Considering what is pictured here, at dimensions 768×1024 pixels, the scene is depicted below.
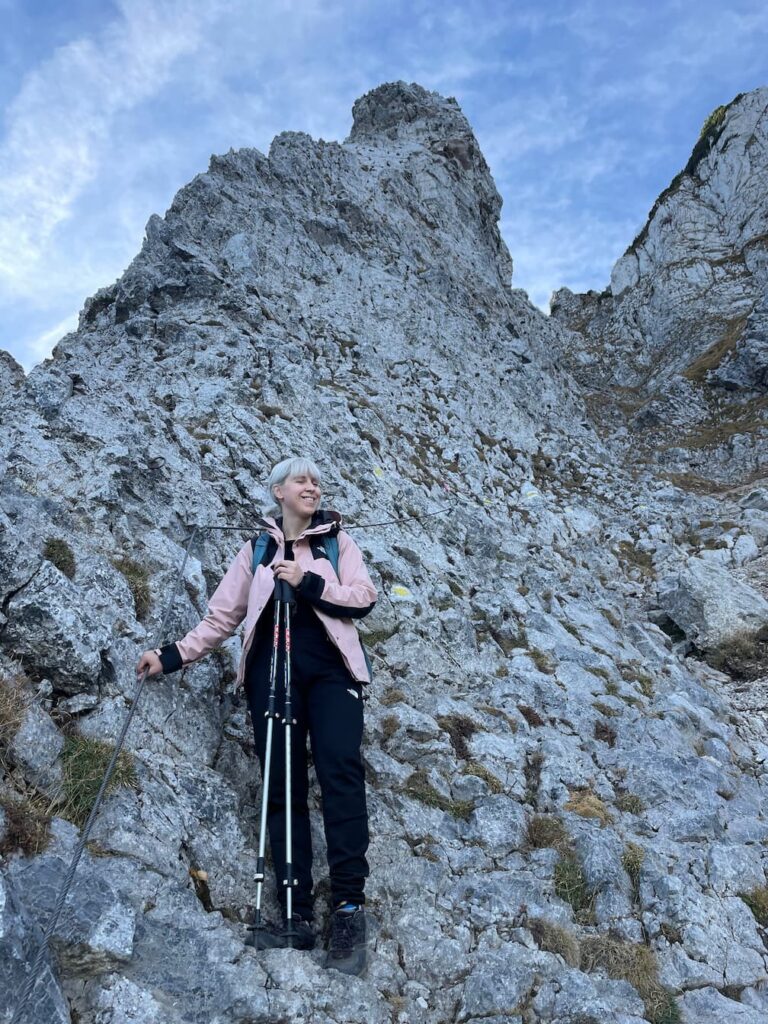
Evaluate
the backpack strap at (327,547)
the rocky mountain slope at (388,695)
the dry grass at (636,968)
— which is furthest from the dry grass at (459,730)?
the dry grass at (636,968)

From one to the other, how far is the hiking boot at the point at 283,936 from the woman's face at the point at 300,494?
3.86m

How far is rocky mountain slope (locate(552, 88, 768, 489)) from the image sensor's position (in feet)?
108

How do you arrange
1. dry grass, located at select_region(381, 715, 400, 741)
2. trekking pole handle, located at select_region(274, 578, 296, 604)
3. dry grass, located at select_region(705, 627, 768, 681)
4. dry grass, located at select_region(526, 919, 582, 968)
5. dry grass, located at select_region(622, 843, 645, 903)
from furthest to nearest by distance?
1. dry grass, located at select_region(705, 627, 768, 681)
2. dry grass, located at select_region(381, 715, 400, 741)
3. dry grass, located at select_region(622, 843, 645, 903)
4. trekking pole handle, located at select_region(274, 578, 296, 604)
5. dry grass, located at select_region(526, 919, 582, 968)

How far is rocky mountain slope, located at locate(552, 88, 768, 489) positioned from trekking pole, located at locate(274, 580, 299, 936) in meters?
26.3

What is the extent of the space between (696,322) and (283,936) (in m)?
55.3

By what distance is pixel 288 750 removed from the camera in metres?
5.32

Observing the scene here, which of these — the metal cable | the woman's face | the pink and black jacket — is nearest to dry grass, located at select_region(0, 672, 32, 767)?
the metal cable

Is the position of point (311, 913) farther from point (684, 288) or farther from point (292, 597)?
point (684, 288)

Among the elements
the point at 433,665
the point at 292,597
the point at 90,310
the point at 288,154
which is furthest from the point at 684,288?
the point at 292,597

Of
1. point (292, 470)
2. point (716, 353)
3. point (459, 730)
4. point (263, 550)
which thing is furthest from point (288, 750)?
point (716, 353)

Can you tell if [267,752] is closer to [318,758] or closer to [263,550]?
[318,758]

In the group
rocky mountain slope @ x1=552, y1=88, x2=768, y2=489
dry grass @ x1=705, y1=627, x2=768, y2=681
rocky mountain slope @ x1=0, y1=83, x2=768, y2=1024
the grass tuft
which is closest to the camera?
rocky mountain slope @ x1=0, y1=83, x2=768, y2=1024

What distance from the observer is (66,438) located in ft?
32.8

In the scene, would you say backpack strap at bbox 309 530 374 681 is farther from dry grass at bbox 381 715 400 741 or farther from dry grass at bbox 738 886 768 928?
dry grass at bbox 738 886 768 928
